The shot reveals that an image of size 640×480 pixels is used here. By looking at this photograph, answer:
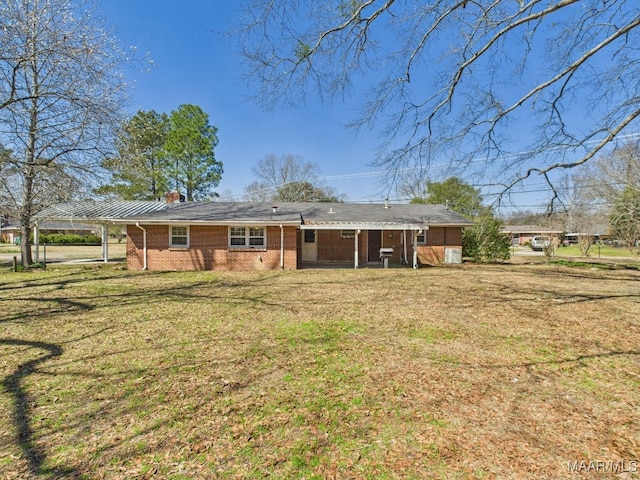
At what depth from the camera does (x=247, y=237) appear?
14.5m

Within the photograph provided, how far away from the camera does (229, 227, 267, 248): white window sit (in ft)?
47.5

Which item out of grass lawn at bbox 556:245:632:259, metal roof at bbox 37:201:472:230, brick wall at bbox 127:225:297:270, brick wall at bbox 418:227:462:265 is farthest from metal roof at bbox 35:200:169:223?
grass lawn at bbox 556:245:632:259

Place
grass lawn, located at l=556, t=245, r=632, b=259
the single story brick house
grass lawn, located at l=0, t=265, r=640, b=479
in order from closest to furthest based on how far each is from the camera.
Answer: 1. grass lawn, located at l=0, t=265, r=640, b=479
2. the single story brick house
3. grass lawn, located at l=556, t=245, r=632, b=259

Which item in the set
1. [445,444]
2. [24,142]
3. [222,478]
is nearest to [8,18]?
[24,142]

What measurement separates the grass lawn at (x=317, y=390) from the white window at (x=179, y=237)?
6741 mm

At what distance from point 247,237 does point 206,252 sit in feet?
6.44

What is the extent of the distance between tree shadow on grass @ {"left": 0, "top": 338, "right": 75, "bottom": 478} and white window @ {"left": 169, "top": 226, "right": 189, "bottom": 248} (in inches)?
367

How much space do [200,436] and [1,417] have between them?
204cm

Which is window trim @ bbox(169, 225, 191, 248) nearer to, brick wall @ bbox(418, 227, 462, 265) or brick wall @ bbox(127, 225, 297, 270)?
brick wall @ bbox(127, 225, 297, 270)

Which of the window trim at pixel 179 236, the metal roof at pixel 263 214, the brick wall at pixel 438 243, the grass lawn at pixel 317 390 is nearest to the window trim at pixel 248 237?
the metal roof at pixel 263 214

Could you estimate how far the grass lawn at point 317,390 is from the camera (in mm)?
2465

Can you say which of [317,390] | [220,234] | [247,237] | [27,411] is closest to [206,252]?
[220,234]

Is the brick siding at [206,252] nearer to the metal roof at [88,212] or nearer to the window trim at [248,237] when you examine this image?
the window trim at [248,237]

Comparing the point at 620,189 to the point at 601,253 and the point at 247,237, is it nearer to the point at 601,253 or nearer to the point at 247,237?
the point at 601,253
